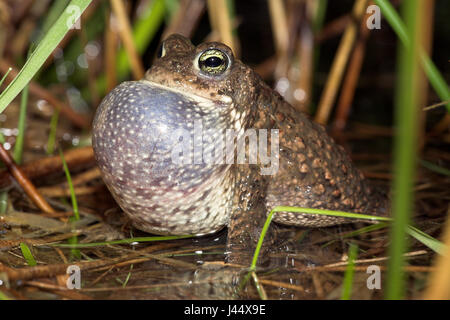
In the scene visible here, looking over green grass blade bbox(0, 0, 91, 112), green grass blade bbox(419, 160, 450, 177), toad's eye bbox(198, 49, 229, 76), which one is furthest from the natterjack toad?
green grass blade bbox(419, 160, 450, 177)

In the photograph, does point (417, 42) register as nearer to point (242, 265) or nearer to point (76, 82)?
point (242, 265)

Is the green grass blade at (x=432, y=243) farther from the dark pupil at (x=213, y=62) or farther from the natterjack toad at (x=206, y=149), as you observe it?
the dark pupil at (x=213, y=62)

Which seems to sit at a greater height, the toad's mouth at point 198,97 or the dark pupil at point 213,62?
the dark pupil at point 213,62

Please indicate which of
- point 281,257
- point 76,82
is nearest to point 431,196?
point 281,257

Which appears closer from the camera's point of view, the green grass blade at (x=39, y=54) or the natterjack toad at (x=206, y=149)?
the green grass blade at (x=39, y=54)

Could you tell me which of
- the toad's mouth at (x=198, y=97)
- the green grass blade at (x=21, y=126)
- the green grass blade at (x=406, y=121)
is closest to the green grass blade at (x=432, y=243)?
the green grass blade at (x=406, y=121)

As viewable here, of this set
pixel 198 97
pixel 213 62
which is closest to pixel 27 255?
pixel 198 97

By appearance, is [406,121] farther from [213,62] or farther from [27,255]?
[27,255]

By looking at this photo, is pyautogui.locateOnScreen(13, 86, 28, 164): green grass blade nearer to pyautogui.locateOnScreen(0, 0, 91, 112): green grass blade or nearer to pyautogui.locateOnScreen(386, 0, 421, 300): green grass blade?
pyautogui.locateOnScreen(0, 0, 91, 112): green grass blade
